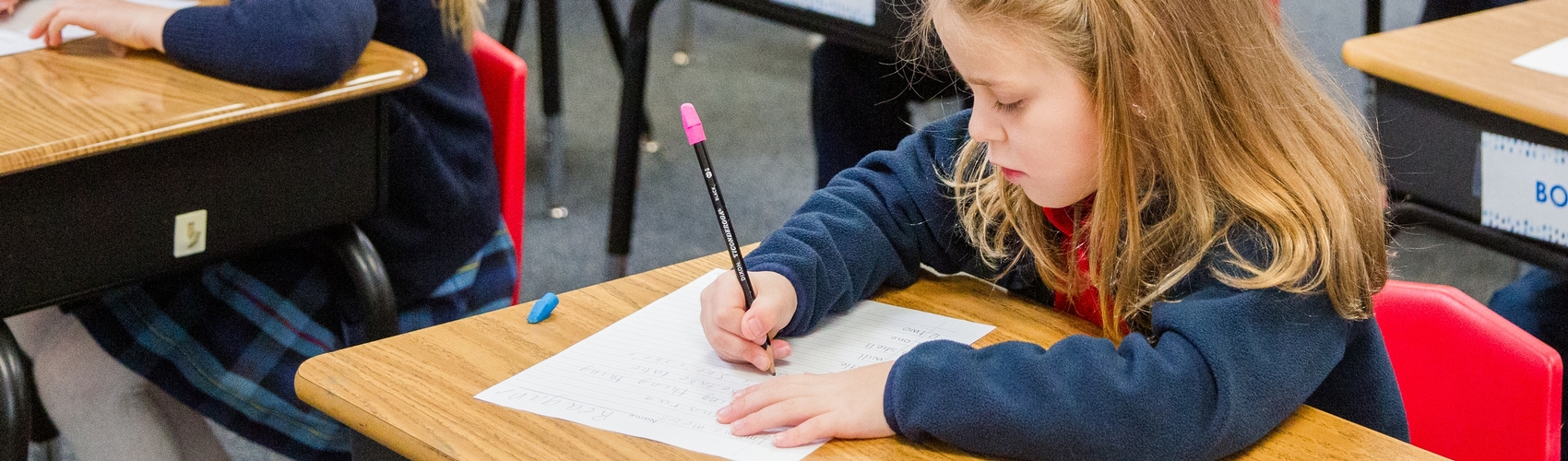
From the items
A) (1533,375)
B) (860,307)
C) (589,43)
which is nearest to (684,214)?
(589,43)

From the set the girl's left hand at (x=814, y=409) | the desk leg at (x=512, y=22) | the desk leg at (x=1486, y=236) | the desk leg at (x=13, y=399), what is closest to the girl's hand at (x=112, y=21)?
the desk leg at (x=13, y=399)

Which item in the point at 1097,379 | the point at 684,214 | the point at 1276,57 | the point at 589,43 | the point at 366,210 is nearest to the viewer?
the point at 1097,379

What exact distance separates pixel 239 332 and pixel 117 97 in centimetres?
35

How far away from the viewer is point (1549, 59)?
4.98 feet

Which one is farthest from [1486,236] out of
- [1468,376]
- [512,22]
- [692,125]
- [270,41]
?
[512,22]

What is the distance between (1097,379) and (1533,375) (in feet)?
1.27

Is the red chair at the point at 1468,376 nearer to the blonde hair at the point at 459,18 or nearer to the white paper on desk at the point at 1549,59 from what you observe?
the white paper on desk at the point at 1549,59

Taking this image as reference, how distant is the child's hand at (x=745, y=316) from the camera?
0.89 metres

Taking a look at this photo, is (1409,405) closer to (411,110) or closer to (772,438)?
(772,438)

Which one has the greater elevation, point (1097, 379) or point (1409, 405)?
point (1097, 379)

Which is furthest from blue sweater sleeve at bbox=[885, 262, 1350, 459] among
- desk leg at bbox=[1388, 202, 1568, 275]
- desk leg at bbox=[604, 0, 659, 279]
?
desk leg at bbox=[604, 0, 659, 279]

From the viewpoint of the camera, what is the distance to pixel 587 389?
33.5 inches

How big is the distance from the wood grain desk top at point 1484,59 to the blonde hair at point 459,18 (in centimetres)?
100

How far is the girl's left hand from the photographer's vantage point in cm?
79
